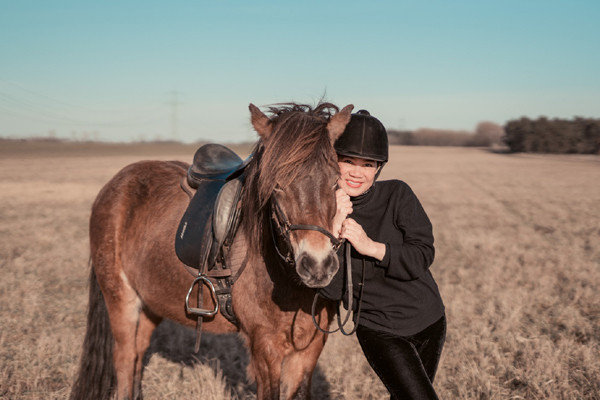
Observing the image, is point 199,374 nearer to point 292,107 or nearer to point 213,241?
point 213,241

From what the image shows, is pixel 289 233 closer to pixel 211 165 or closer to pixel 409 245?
pixel 409 245

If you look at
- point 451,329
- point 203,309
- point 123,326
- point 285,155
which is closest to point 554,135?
point 451,329

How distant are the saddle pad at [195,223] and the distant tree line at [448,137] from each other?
83.3m

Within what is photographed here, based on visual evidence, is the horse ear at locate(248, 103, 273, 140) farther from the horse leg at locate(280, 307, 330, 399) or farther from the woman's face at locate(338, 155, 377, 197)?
the horse leg at locate(280, 307, 330, 399)

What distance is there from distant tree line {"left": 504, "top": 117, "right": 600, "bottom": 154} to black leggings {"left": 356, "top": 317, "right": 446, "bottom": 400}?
192ft

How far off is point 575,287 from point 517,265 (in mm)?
1495

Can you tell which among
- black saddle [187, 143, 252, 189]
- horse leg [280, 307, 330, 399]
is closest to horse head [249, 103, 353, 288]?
horse leg [280, 307, 330, 399]

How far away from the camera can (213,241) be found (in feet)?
9.03

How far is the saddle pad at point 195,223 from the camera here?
2.88 metres

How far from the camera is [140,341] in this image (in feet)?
12.8

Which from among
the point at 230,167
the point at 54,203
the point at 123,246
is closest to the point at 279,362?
the point at 230,167

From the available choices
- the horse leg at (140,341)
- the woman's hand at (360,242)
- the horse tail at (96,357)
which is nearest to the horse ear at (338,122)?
the woman's hand at (360,242)

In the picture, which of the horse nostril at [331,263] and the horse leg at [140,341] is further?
the horse leg at [140,341]

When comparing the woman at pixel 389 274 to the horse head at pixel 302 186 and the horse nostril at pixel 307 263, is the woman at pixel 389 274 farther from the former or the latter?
the horse nostril at pixel 307 263
